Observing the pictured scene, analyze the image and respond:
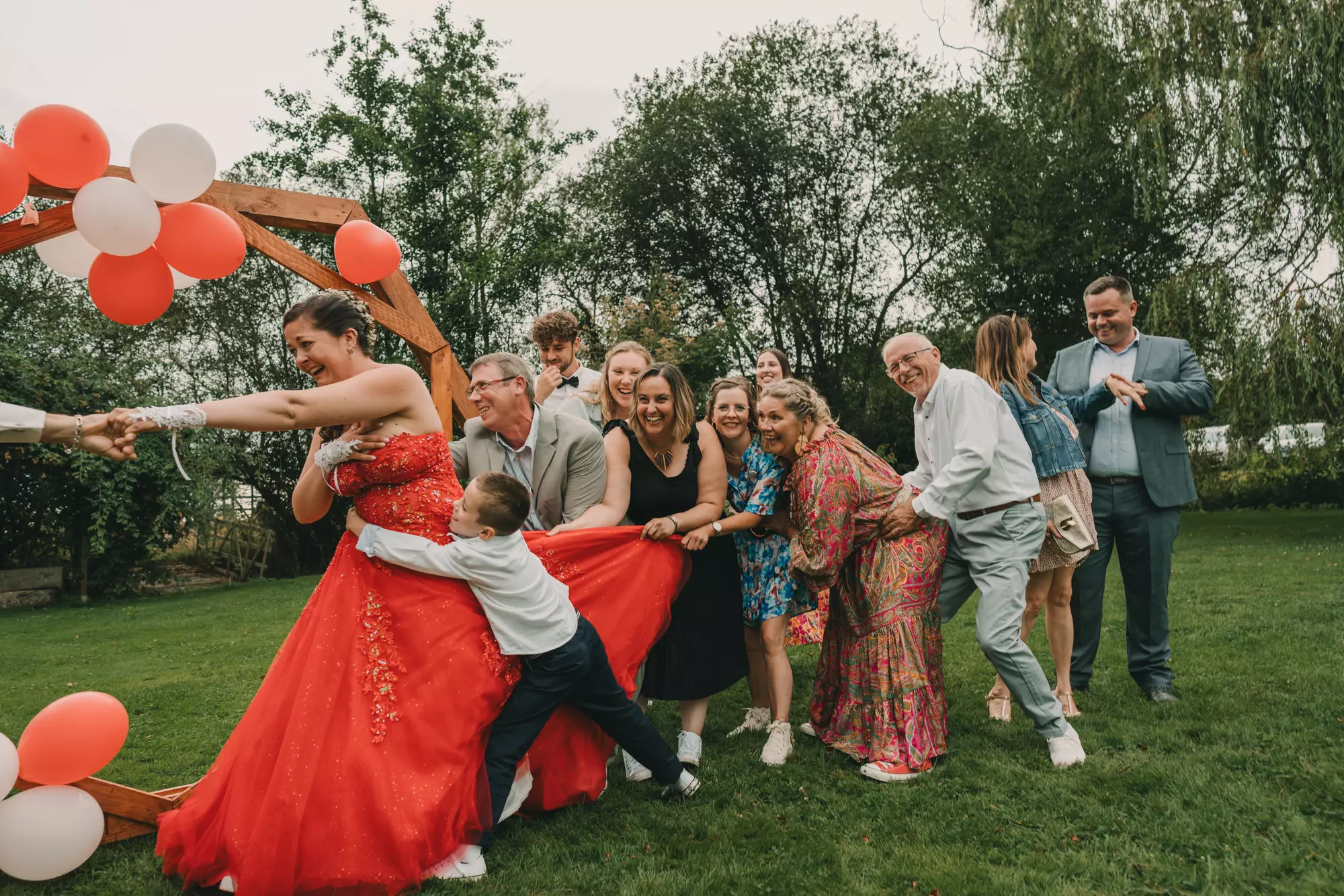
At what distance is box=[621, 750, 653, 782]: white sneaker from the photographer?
452cm

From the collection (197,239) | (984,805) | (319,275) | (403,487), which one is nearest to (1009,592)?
(984,805)

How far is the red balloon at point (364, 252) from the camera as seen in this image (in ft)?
16.2

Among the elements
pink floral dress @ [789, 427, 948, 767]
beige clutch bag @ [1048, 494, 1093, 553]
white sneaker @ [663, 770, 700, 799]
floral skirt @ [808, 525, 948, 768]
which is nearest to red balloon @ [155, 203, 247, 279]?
pink floral dress @ [789, 427, 948, 767]

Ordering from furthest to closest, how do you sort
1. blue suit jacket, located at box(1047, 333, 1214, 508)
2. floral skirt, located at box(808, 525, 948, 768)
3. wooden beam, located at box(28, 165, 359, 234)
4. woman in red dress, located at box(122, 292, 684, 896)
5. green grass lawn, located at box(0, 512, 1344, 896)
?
blue suit jacket, located at box(1047, 333, 1214, 508) → wooden beam, located at box(28, 165, 359, 234) → floral skirt, located at box(808, 525, 948, 768) → green grass lawn, located at box(0, 512, 1344, 896) → woman in red dress, located at box(122, 292, 684, 896)

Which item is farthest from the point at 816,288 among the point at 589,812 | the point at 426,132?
the point at 589,812

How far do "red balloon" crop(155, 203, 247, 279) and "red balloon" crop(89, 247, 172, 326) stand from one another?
0.08 metres

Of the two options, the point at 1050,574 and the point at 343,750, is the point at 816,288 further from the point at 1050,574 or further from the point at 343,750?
the point at 343,750

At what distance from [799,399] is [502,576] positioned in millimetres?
1952

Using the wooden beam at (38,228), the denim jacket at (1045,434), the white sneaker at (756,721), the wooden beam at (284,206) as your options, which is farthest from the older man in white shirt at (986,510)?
the wooden beam at (38,228)

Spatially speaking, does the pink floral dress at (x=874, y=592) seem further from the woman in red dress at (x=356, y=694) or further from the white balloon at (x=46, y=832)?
the white balloon at (x=46, y=832)

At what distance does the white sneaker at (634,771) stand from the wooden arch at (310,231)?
1981 mm

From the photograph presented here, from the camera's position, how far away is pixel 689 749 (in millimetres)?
4691

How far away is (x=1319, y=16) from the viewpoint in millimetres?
11328

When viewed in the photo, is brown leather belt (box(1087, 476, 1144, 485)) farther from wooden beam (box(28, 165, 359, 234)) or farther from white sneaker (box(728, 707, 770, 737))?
wooden beam (box(28, 165, 359, 234))
